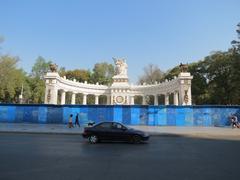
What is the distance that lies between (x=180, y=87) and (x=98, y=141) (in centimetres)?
3041

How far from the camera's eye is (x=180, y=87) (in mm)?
45656

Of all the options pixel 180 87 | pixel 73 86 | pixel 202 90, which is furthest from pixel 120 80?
pixel 202 90

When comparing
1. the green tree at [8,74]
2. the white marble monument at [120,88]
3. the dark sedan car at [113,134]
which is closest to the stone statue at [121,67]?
the white marble monument at [120,88]

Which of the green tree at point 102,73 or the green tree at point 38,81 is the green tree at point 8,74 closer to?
the green tree at point 38,81

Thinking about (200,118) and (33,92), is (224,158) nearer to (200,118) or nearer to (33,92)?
(200,118)

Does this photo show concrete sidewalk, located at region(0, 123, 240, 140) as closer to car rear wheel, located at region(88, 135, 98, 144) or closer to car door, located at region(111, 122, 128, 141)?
car rear wheel, located at region(88, 135, 98, 144)

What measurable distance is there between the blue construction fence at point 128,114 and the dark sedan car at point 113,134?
16004mm

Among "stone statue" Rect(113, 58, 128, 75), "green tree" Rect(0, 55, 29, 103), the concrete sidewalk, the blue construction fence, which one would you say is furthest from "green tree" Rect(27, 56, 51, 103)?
the concrete sidewalk

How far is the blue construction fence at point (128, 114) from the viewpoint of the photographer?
33.2 m

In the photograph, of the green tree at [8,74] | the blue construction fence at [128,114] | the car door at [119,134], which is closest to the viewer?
the car door at [119,134]

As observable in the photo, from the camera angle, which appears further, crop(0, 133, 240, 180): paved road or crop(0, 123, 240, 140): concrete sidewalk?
crop(0, 123, 240, 140): concrete sidewalk

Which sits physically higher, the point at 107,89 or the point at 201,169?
the point at 107,89

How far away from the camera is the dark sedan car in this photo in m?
17.1

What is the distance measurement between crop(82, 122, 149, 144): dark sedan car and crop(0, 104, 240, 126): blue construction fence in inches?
630
